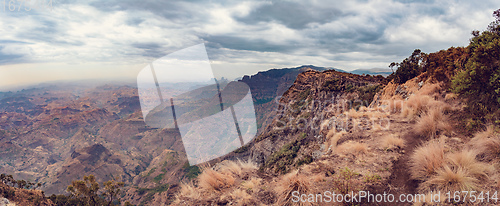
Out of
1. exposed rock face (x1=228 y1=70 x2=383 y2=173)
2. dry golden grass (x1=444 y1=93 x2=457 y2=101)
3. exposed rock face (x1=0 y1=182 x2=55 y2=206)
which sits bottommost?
exposed rock face (x1=0 y1=182 x2=55 y2=206)

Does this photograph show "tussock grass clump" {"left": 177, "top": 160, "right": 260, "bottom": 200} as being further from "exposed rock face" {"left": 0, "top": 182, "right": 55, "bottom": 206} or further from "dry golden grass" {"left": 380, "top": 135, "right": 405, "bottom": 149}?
"exposed rock face" {"left": 0, "top": 182, "right": 55, "bottom": 206}

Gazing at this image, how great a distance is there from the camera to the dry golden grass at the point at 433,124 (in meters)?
6.78

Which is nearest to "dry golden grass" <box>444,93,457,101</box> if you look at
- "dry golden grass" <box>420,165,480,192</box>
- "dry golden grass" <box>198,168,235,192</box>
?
"dry golden grass" <box>420,165,480,192</box>

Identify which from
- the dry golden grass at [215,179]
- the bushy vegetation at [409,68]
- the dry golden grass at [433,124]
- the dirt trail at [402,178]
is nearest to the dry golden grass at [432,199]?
the dirt trail at [402,178]

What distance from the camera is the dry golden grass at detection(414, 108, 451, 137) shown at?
22.2 ft

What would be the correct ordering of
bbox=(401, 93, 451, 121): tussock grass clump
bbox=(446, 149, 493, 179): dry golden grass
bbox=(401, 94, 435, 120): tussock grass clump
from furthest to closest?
bbox=(401, 94, 435, 120): tussock grass clump → bbox=(401, 93, 451, 121): tussock grass clump → bbox=(446, 149, 493, 179): dry golden grass

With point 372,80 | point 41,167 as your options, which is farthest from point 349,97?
point 41,167

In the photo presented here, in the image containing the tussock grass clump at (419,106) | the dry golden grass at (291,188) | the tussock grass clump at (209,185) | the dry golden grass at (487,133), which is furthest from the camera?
the tussock grass clump at (419,106)

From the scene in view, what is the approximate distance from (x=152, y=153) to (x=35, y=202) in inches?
6967

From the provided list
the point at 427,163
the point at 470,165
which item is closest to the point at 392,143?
the point at 427,163

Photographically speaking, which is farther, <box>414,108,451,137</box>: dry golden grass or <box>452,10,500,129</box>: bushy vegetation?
<box>414,108,451,137</box>: dry golden grass

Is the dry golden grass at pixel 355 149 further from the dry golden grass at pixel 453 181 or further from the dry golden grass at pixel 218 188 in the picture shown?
the dry golden grass at pixel 218 188

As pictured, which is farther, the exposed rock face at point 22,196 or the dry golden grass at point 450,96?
the exposed rock face at point 22,196

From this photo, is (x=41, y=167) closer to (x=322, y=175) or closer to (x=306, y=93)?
(x=306, y=93)
